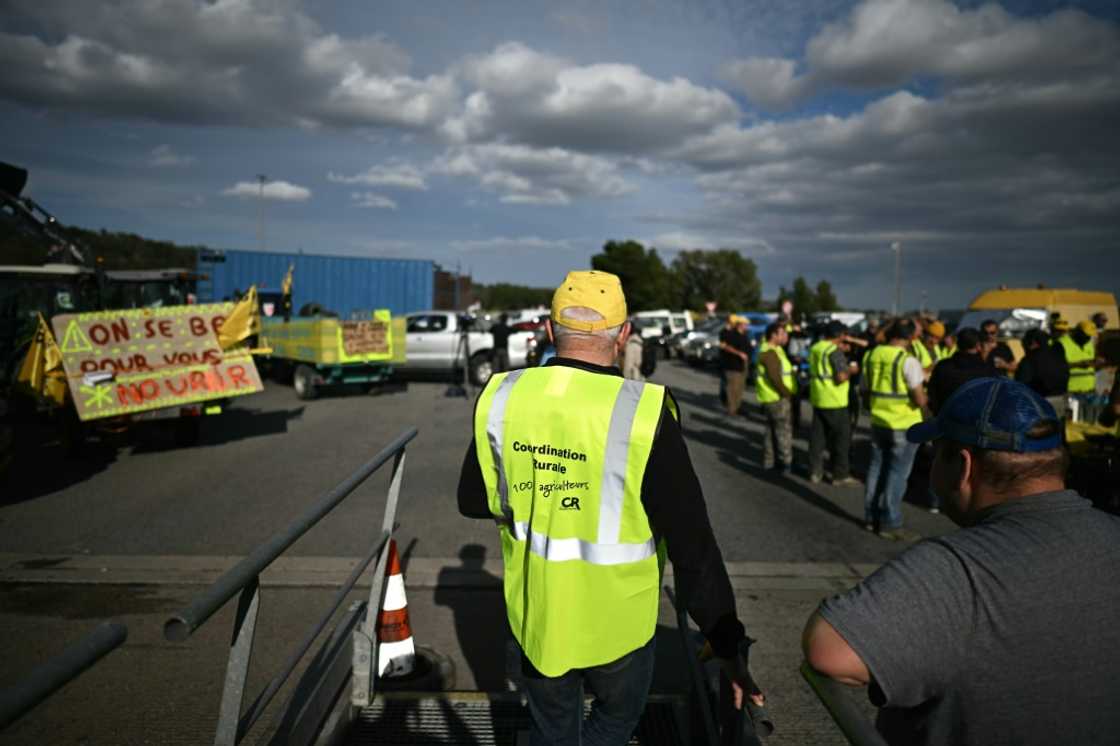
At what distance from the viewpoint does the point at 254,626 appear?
1.86 meters

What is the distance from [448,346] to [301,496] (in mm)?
10733

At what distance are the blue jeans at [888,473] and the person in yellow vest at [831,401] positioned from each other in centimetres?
112

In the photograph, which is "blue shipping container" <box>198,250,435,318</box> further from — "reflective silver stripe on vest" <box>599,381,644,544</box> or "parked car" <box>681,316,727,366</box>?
"reflective silver stripe on vest" <box>599,381,644,544</box>

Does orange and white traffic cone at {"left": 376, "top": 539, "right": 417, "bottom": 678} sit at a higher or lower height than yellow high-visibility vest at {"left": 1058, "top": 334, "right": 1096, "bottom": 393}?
lower

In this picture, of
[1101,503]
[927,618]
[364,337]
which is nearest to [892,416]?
[1101,503]

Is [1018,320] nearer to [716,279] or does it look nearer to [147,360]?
[147,360]

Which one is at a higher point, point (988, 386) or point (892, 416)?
point (988, 386)

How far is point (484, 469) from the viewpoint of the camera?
2107 millimetres

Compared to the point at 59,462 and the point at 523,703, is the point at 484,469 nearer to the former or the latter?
the point at 523,703

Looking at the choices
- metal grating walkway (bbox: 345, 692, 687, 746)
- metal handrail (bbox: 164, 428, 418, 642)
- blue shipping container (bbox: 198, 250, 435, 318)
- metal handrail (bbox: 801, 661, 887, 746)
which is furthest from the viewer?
blue shipping container (bbox: 198, 250, 435, 318)

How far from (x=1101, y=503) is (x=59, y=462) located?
11.6 metres

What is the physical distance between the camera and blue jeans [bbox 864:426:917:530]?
19.7 ft

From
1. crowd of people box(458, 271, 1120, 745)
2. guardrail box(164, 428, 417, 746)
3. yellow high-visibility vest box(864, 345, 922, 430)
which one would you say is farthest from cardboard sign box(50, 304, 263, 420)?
crowd of people box(458, 271, 1120, 745)

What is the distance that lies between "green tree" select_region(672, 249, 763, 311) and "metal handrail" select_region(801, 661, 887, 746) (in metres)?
84.3
